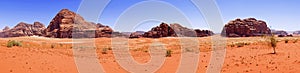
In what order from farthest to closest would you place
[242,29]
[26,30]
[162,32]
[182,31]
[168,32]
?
1. [26,30]
2. [242,29]
3. [168,32]
4. [162,32]
5. [182,31]

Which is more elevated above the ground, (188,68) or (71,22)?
(71,22)

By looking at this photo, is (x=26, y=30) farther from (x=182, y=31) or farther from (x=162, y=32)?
(x=182, y=31)

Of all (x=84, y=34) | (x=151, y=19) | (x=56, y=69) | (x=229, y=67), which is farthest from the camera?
(x=84, y=34)

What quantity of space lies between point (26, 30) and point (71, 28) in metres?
48.0

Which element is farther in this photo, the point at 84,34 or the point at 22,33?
the point at 22,33

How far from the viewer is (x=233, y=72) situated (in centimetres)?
1489

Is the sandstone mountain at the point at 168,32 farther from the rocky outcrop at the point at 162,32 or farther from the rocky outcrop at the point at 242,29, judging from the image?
the rocky outcrop at the point at 242,29

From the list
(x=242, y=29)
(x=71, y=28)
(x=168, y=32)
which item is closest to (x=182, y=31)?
(x=168, y=32)

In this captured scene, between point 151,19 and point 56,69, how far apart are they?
6.93m

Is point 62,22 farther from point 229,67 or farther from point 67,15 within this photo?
point 229,67

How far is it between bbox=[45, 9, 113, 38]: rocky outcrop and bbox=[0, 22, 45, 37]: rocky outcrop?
2202 cm

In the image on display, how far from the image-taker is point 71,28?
3474 inches

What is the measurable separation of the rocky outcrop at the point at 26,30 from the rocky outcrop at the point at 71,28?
72.2 ft

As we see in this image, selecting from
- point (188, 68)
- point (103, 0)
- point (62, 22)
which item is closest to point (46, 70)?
point (103, 0)
